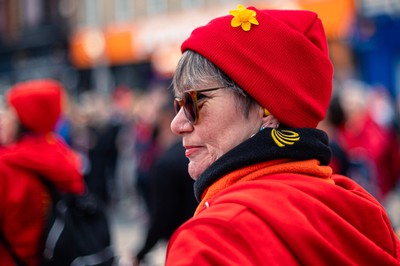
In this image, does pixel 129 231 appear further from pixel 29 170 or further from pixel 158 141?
pixel 29 170

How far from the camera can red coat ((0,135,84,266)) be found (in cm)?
273

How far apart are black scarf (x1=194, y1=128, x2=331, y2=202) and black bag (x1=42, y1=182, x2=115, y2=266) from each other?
4.91 ft

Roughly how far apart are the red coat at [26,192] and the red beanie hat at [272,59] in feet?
5.27

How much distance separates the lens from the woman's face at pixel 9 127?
323 centimetres

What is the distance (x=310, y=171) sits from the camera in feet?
4.55

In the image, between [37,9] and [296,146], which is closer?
[296,146]

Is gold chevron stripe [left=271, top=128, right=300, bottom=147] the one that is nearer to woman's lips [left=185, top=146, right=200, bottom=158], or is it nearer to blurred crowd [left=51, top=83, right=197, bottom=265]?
woman's lips [left=185, top=146, right=200, bottom=158]

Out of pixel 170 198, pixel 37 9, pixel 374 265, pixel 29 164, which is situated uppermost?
pixel 374 265

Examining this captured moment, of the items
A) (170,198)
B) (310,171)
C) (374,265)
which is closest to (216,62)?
(310,171)

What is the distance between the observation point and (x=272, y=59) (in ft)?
4.62

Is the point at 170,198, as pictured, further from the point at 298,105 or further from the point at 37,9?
the point at 37,9

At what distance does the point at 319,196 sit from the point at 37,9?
30.5 metres

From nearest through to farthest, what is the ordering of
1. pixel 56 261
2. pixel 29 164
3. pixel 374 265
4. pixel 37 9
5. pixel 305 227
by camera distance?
1. pixel 305 227
2. pixel 374 265
3. pixel 56 261
4. pixel 29 164
5. pixel 37 9

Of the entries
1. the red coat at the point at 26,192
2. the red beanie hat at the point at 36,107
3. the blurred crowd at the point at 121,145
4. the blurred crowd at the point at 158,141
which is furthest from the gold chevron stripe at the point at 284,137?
the blurred crowd at the point at 121,145
